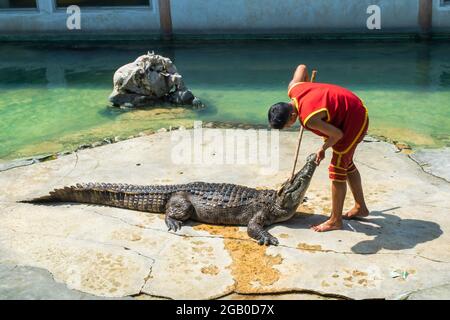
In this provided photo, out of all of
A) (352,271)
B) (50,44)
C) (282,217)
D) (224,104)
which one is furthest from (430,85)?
(50,44)

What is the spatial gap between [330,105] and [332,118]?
10cm

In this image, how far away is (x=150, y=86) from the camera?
29.5 ft

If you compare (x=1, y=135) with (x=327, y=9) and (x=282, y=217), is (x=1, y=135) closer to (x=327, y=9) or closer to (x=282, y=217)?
(x=282, y=217)

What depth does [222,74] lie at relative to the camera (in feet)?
34.8

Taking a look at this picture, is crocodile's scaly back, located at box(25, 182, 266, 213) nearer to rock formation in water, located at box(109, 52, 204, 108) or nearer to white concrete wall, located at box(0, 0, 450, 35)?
rock formation in water, located at box(109, 52, 204, 108)

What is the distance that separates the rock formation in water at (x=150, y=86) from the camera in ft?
29.4

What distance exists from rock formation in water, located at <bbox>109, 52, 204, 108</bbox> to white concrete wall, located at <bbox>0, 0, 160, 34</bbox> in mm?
4153

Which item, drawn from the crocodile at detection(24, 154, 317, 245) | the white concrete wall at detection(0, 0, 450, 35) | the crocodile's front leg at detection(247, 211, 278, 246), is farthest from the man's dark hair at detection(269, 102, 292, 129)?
the white concrete wall at detection(0, 0, 450, 35)

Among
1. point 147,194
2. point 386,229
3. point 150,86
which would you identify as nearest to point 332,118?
point 386,229

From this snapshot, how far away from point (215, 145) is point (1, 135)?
3414mm

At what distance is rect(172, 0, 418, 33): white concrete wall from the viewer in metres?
11.9

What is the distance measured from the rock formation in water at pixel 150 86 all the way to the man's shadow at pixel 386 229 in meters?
4.60

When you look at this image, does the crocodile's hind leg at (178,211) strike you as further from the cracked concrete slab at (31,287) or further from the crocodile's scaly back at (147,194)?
the cracked concrete slab at (31,287)

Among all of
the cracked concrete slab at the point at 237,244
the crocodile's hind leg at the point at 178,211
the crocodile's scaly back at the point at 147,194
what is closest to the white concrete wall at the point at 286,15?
the cracked concrete slab at the point at 237,244
